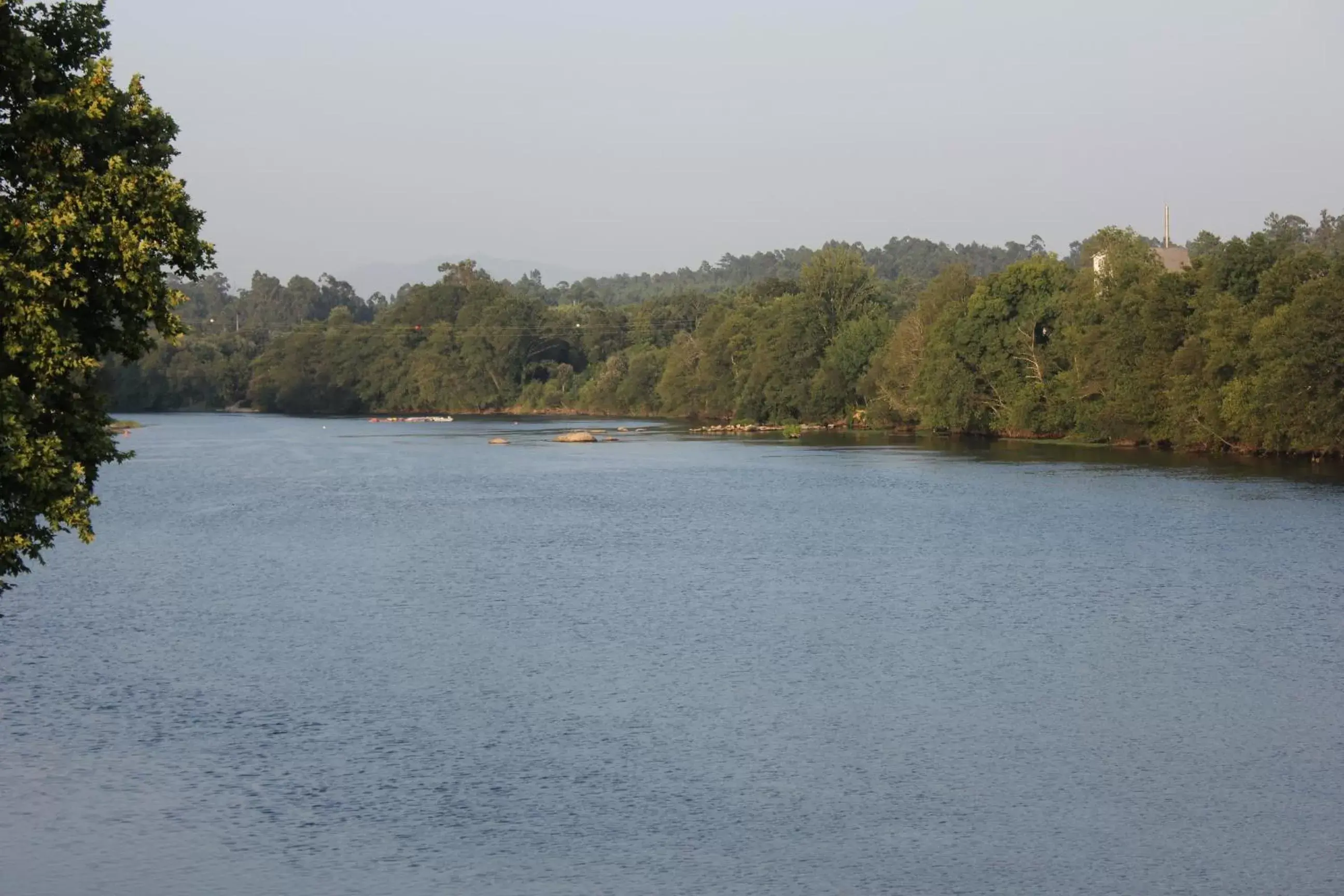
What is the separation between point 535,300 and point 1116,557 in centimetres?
14268

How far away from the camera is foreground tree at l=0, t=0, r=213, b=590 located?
1447 cm

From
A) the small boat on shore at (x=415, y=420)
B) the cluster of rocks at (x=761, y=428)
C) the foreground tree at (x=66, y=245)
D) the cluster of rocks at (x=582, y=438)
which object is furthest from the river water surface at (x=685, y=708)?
the small boat on shore at (x=415, y=420)

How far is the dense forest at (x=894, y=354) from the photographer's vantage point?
230 ft

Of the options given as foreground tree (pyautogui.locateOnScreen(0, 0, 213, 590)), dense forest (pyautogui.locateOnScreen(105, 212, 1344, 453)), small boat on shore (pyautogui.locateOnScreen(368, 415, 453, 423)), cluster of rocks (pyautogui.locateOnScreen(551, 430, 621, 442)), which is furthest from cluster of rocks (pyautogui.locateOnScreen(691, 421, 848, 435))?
foreground tree (pyautogui.locateOnScreen(0, 0, 213, 590))

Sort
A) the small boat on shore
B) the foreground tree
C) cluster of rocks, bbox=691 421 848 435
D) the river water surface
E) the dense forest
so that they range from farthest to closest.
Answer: the small boat on shore < cluster of rocks, bbox=691 421 848 435 < the dense forest < the river water surface < the foreground tree

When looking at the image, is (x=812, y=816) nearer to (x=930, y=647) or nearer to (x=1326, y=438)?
(x=930, y=647)

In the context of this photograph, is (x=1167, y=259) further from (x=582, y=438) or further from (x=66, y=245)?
(x=66, y=245)

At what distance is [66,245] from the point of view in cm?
1482

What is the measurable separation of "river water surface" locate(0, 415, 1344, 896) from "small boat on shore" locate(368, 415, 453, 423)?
9629 centimetres

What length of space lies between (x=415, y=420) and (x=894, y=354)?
193ft

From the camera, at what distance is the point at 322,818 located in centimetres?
1772

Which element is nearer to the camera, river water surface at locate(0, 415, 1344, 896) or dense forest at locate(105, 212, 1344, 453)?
river water surface at locate(0, 415, 1344, 896)

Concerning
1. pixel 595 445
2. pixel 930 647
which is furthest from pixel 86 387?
pixel 595 445

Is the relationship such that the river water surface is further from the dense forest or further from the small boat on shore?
the small boat on shore
